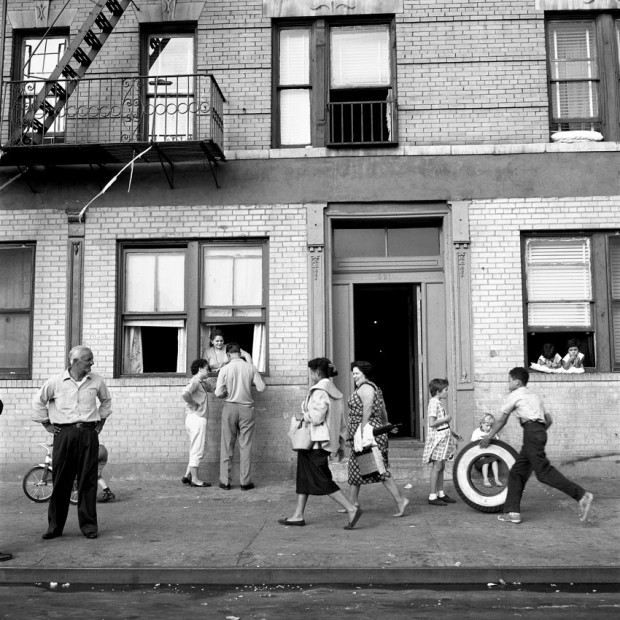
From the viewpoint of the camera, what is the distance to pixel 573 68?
12.0 m

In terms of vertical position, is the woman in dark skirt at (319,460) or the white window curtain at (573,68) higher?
the white window curtain at (573,68)

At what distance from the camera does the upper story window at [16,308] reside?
11.9m

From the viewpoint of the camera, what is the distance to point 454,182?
38.2 feet

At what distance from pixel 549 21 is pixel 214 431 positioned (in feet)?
25.8

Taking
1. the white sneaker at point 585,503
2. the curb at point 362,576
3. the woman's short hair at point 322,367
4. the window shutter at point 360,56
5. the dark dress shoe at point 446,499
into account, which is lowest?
the curb at point 362,576

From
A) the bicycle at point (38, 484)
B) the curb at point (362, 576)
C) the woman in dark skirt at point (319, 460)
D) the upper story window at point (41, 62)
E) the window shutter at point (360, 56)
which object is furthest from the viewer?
the upper story window at point (41, 62)

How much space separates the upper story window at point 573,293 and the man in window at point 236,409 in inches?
161

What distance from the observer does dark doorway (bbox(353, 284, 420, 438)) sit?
43.0ft

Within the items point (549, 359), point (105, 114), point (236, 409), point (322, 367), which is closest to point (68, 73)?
point (105, 114)

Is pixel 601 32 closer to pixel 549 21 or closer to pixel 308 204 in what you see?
pixel 549 21

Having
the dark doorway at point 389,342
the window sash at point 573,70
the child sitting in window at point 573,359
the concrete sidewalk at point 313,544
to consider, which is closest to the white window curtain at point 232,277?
the dark doorway at point 389,342

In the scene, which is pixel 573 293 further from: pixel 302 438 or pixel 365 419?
pixel 302 438

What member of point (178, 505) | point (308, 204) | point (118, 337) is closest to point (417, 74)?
point (308, 204)

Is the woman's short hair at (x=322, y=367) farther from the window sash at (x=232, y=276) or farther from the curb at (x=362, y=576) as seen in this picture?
the window sash at (x=232, y=276)
